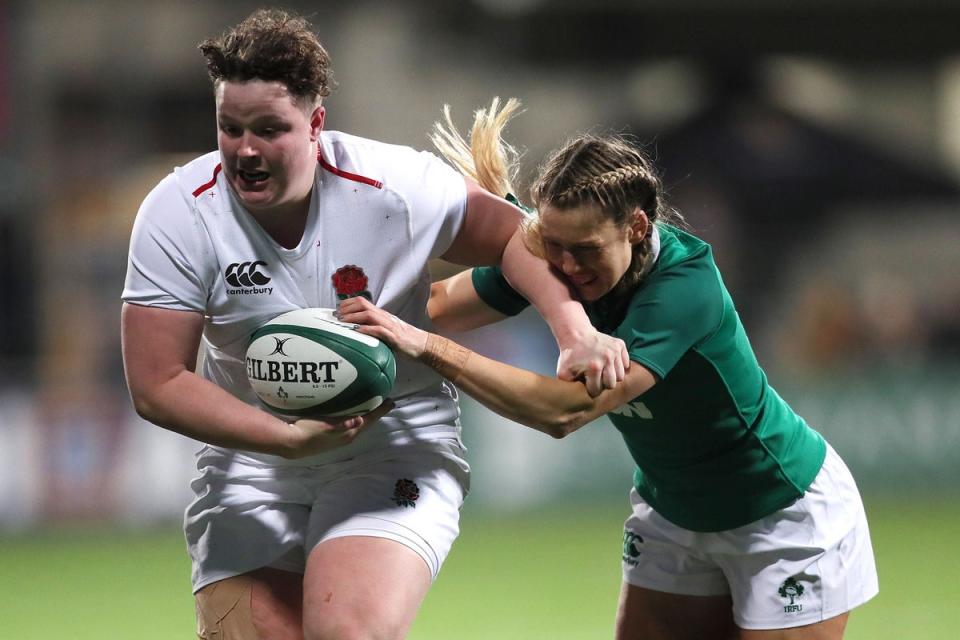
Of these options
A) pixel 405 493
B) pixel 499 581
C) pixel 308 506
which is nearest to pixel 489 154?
pixel 405 493

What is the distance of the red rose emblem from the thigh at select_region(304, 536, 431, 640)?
66 centimetres

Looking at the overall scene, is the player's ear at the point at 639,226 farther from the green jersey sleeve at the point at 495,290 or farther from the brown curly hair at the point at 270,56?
the brown curly hair at the point at 270,56

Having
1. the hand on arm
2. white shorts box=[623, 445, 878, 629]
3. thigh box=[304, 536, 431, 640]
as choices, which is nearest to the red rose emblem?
the hand on arm

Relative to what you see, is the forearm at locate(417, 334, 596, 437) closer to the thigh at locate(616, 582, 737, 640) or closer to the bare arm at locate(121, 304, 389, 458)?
the bare arm at locate(121, 304, 389, 458)

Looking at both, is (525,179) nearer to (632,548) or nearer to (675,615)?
(632,548)

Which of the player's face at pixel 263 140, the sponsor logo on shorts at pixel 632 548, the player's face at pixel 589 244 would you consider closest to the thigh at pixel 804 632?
the sponsor logo on shorts at pixel 632 548

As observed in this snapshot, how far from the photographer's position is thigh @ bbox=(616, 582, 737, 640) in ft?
14.0

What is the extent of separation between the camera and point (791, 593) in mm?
4008

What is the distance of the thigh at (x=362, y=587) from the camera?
3.51 m

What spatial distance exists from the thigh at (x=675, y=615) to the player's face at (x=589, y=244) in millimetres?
1043

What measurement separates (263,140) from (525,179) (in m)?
1.11

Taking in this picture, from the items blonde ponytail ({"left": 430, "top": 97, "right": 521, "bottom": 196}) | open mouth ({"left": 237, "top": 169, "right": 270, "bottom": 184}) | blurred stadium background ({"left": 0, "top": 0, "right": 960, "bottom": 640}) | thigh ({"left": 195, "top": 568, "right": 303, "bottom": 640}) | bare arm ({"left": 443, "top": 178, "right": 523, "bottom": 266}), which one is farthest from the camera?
blurred stadium background ({"left": 0, "top": 0, "right": 960, "bottom": 640})

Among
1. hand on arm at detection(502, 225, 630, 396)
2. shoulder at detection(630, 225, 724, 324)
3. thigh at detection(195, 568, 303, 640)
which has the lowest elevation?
thigh at detection(195, 568, 303, 640)

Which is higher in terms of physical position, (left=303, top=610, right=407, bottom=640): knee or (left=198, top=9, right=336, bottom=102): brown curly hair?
(left=198, top=9, right=336, bottom=102): brown curly hair
